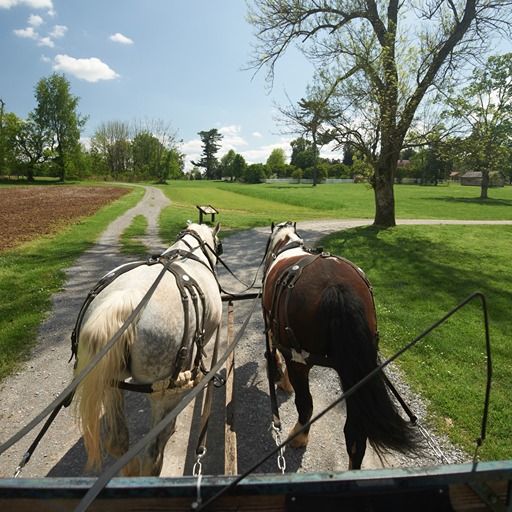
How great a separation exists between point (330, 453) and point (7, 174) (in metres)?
80.6

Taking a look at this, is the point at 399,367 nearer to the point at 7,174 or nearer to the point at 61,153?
the point at 61,153

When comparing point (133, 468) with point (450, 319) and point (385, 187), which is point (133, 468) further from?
point (385, 187)

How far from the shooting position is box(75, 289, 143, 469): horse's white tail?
247cm

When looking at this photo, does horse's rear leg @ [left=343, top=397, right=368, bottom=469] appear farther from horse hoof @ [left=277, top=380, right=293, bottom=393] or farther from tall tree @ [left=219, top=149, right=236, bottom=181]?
tall tree @ [left=219, top=149, right=236, bottom=181]

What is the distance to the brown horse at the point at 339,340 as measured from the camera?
8.75 feet

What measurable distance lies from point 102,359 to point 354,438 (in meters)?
2.19

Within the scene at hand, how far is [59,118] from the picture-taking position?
6169 cm

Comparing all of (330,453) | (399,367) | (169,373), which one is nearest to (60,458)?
(169,373)

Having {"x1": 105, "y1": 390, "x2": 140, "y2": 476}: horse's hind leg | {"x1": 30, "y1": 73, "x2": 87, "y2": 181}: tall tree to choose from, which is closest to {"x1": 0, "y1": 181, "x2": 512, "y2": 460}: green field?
{"x1": 105, "y1": 390, "x2": 140, "y2": 476}: horse's hind leg

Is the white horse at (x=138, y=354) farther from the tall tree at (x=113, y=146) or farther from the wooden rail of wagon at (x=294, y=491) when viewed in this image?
the tall tree at (x=113, y=146)

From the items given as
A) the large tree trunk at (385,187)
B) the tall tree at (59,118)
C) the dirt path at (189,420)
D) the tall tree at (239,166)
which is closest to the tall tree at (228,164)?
the tall tree at (239,166)

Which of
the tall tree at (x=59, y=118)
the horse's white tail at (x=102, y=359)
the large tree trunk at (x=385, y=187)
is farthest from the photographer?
the tall tree at (x=59, y=118)

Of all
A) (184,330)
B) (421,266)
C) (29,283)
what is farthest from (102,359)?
(421,266)

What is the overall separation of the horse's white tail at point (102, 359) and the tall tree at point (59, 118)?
7176cm
